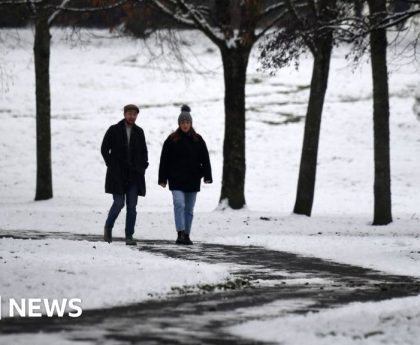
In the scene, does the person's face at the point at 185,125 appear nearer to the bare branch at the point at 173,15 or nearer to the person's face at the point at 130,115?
the person's face at the point at 130,115

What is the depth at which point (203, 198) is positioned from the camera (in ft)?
91.8

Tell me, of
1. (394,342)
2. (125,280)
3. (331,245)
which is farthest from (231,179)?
(394,342)

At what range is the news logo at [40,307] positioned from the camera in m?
6.51

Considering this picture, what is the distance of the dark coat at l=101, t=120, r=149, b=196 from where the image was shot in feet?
41.1

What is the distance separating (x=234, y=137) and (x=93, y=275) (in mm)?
11371

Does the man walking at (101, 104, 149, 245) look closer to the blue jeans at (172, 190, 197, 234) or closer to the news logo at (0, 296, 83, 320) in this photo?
the blue jeans at (172, 190, 197, 234)

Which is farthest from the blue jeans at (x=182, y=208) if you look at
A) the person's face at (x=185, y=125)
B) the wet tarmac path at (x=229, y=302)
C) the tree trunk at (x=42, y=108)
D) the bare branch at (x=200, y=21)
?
the tree trunk at (x=42, y=108)

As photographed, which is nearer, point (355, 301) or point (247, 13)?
point (355, 301)

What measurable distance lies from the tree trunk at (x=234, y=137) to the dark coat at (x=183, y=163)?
5.88m

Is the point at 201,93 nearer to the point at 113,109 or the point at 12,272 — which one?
the point at 113,109

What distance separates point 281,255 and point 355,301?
4574 mm

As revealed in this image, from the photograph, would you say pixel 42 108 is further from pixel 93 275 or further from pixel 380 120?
pixel 93 275

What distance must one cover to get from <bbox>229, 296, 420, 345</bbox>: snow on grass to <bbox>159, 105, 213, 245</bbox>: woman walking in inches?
245

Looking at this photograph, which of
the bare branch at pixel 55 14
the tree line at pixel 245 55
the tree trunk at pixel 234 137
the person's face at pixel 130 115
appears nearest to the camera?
the person's face at pixel 130 115
